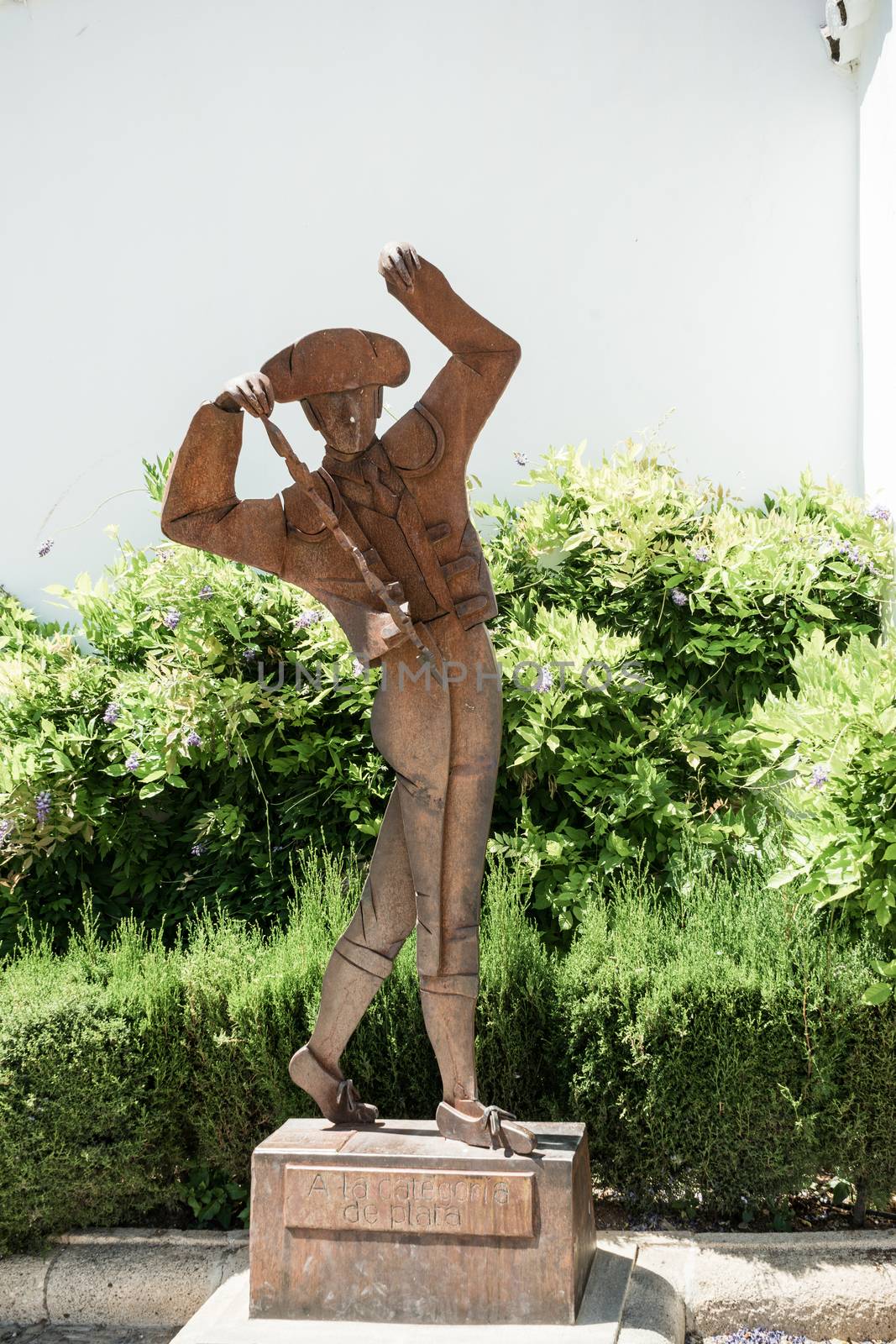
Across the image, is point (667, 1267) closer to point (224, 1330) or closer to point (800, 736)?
point (224, 1330)

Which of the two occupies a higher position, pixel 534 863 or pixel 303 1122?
pixel 534 863

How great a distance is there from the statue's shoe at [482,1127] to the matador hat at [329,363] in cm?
204

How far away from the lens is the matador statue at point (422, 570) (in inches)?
130

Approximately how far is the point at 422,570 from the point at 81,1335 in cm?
276

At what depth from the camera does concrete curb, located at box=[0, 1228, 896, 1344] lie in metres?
3.69

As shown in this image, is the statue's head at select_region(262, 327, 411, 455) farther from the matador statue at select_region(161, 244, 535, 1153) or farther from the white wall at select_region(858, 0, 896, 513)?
the white wall at select_region(858, 0, 896, 513)

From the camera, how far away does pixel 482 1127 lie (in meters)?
3.35

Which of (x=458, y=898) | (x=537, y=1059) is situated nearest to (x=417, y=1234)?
(x=458, y=898)

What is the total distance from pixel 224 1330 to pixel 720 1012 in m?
1.81

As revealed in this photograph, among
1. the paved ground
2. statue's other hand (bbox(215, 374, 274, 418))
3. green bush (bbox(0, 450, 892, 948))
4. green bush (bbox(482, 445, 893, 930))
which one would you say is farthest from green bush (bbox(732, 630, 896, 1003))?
the paved ground

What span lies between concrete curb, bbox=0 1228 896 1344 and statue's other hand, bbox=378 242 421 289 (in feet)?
9.32

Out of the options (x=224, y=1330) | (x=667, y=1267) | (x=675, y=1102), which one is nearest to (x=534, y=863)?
(x=675, y=1102)

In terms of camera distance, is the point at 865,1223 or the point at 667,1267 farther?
the point at 865,1223

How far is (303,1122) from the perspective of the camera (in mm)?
3648
